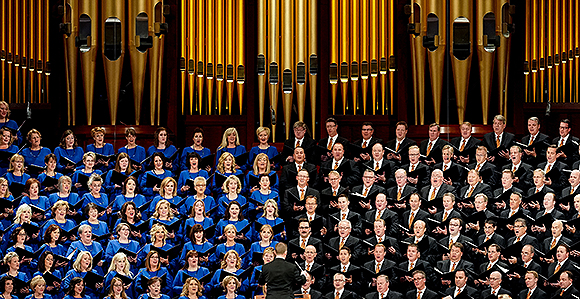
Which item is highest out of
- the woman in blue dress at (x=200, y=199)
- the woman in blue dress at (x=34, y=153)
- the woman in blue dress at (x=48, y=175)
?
the woman in blue dress at (x=34, y=153)

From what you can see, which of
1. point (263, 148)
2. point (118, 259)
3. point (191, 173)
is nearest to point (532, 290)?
point (263, 148)

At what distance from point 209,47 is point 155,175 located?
157 centimetres

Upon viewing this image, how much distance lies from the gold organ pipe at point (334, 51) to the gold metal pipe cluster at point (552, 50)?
1679mm

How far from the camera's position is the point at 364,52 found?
31.5 ft

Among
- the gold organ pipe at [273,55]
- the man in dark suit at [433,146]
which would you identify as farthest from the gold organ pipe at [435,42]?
the gold organ pipe at [273,55]

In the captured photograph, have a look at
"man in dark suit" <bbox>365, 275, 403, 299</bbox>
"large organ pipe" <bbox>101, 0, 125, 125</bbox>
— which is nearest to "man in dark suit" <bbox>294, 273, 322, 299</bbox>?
"man in dark suit" <bbox>365, 275, 403, 299</bbox>

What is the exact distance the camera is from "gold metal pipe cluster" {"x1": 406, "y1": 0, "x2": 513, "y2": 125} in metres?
9.28

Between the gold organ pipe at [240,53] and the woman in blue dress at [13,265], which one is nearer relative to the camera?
the woman in blue dress at [13,265]

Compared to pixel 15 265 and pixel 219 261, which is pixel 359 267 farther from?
pixel 15 265

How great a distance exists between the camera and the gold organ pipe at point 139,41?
9.32 meters

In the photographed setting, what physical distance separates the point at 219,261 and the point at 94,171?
1400 millimetres

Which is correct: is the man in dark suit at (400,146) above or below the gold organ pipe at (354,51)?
below

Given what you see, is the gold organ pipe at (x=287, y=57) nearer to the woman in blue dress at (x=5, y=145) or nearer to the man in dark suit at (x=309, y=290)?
the man in dark suit at (x=309, y=290)

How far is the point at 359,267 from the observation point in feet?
25.7
